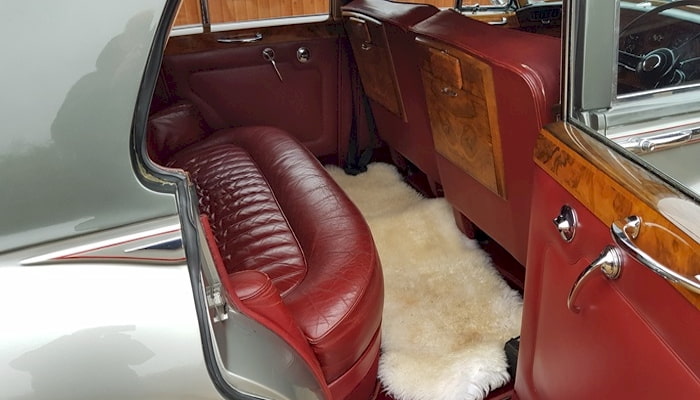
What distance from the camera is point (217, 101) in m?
2.62

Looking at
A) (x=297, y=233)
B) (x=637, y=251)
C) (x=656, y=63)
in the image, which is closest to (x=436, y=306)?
(x=297, y=233)

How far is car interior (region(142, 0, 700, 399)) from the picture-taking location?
117 centimetres

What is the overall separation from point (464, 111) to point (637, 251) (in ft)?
3.37

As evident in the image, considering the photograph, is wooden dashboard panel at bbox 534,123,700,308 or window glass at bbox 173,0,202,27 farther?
window glass at bbox 173,0,202,27

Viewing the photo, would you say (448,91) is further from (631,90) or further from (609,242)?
(609,242)

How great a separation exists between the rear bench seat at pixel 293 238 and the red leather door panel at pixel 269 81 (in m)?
0.29

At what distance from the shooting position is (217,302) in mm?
718

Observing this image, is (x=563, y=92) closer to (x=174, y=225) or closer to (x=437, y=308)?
(x=174, y=225)

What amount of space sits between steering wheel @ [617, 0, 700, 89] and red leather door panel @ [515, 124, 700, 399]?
9.4 inches

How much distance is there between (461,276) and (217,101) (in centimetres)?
128

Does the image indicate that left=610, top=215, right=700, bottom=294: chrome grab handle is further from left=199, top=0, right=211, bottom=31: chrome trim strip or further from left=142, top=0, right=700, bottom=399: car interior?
left=199, top=0, right=211, bottom=31: chrome trim strip

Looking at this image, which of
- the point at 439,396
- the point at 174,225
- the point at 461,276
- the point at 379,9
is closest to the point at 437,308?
the point at 461,276

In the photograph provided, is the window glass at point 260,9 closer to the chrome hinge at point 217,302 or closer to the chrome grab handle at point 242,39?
the chrome grab handle at point 242,39

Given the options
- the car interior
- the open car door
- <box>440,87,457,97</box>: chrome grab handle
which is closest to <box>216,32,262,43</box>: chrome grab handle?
the car interior
